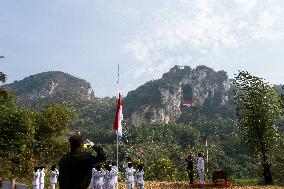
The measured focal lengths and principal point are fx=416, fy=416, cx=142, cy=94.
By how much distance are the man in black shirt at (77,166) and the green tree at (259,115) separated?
91.9 feet

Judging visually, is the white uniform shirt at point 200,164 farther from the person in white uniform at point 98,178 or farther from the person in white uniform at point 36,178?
the person in white uniform at point 36,178

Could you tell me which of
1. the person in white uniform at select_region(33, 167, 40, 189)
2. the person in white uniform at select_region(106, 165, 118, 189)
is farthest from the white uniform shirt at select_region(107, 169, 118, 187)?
the person in white uniform at select_region(33, 167, 40, 189)

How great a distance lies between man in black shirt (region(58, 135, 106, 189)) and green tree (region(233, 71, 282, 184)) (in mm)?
27999

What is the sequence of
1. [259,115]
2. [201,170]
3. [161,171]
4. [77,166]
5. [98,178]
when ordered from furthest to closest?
1. [161,171]
2. [259,115]
3. [201,170]
4. [98,178]
5. [77,166]

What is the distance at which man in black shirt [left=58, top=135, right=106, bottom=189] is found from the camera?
621 centimetres

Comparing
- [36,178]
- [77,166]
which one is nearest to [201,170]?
[36,178]

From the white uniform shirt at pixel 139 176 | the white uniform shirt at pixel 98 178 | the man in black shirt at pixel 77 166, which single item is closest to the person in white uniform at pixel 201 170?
the white uniform shirt at pixel 139 176

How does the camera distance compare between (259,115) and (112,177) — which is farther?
(259,115)

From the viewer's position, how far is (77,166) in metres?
6.24

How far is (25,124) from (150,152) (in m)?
70.7

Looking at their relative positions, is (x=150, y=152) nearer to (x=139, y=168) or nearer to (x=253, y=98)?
(x=253, y=98)

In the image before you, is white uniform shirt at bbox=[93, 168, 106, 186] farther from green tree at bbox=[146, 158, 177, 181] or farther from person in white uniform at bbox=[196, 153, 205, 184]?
green tree at bbox=[146, 158, 177, 181]

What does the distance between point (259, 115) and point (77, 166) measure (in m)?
28.2

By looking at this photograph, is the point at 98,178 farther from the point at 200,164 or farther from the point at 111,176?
the point at 200,164
